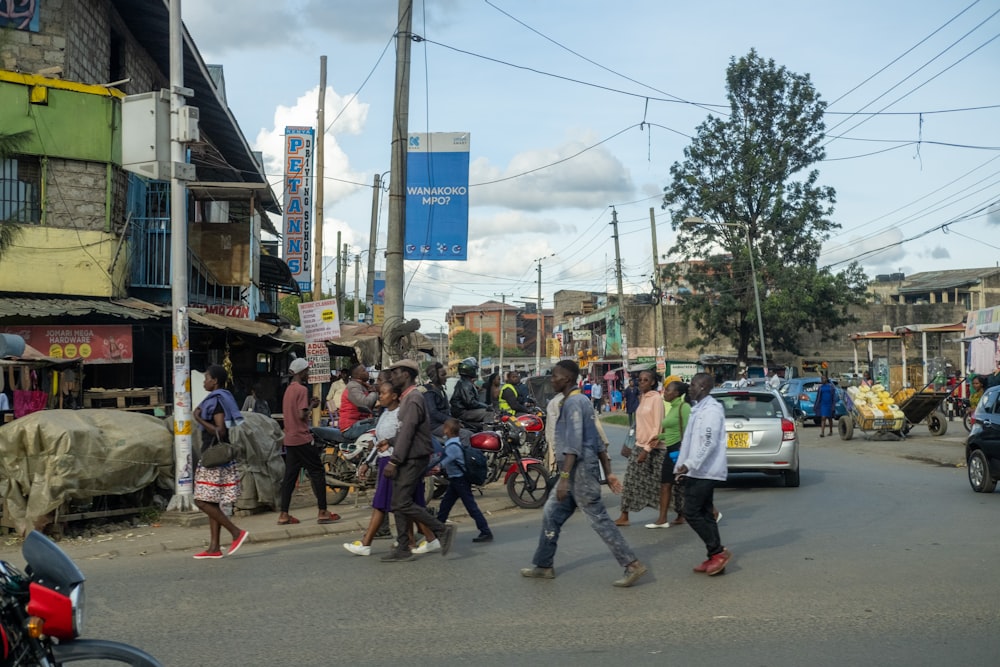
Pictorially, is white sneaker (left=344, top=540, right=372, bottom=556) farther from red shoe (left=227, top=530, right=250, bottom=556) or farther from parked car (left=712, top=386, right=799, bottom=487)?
parked car (left=712, top=386, right=799, bottom=487)

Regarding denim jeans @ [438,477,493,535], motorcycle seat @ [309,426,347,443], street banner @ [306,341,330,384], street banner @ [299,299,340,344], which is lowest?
denim jeans @ [438,477,493,535]

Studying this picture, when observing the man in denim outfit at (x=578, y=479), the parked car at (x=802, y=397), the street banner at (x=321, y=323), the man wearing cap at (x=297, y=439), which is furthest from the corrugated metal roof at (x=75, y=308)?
the parked car at (x=802, y=397)

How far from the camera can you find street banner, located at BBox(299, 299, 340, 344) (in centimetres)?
1691

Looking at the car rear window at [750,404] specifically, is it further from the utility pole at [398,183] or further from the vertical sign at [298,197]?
the vertical sign at [298,197]

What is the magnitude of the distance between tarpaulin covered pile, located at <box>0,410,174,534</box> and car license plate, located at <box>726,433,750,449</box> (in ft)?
27.5

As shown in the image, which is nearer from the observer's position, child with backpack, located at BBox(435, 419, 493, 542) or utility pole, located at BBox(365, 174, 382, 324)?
child with backpack, located at BBox(435, 419, 493, 542)

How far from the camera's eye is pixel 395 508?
9039 millimetres

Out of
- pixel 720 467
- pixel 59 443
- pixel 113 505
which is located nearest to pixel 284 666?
pixel 720 467

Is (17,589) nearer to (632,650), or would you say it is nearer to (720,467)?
(632,650)

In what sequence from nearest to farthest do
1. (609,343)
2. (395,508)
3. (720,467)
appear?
(720,467), (395,508), (609,343)

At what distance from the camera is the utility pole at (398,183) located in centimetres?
1480

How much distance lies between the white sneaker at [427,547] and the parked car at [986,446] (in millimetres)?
8172

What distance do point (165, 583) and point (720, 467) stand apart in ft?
15.7

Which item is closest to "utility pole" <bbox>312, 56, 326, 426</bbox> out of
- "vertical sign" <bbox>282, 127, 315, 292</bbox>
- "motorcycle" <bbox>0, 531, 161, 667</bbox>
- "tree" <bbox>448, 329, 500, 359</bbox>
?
"vertical sign" <bbox>282, 127, 315, 292</bbox>
